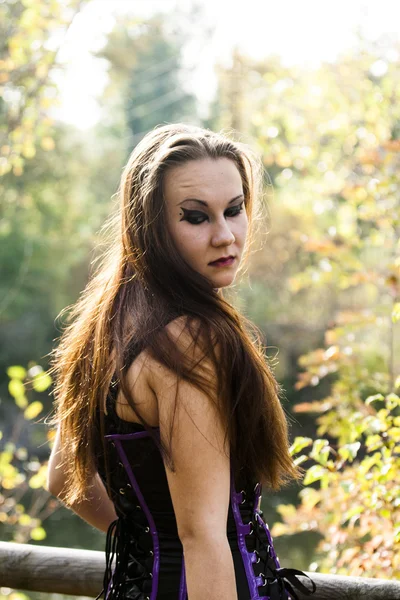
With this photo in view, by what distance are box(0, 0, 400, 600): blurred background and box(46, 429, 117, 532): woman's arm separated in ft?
1.55

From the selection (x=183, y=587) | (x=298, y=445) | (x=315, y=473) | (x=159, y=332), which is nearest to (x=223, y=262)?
(x=159, y=332)

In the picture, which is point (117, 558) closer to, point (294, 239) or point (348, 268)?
point (348, 268)

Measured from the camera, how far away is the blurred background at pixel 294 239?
3395 mm

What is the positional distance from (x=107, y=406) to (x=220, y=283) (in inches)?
12.1

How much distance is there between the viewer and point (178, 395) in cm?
139

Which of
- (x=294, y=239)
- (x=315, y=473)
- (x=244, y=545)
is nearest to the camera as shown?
(x=244, y=545)

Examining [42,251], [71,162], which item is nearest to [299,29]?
[42,251]

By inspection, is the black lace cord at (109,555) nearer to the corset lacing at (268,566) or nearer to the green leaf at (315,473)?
the corset lacing at (268,566)

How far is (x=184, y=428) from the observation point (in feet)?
4.57

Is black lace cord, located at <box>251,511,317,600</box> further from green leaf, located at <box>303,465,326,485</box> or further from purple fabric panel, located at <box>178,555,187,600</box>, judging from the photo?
green leaf, located at <box>303,465,326,485</box>

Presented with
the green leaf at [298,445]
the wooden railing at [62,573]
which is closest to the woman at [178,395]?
the wooden railing at [62,573]

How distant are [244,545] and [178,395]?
0.33 m

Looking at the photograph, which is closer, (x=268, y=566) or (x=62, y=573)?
(x=268, y=566)

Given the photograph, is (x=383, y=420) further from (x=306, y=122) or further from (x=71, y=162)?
(x=71, y=162)
